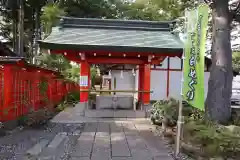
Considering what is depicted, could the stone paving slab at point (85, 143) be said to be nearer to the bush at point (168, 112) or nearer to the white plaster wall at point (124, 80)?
the bush at point (168, 112)

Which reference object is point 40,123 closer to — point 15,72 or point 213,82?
point 15,72

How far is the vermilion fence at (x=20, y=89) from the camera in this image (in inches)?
352

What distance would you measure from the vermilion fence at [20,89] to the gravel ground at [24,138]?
857 millimetres

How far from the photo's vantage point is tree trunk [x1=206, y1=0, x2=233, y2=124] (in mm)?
8398

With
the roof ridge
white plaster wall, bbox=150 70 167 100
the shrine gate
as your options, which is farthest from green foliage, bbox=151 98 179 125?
white plaster wall, bbox=150 70 167 100

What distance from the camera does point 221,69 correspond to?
8.38 m

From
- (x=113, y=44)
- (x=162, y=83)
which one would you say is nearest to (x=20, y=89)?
(x=113, y=44)

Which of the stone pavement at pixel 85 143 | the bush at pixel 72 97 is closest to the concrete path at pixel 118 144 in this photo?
the stone pavement at pixel 85 143

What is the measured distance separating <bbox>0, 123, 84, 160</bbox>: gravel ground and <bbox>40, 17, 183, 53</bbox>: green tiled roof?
3.40 meters

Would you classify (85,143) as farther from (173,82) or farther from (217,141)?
(173,82)

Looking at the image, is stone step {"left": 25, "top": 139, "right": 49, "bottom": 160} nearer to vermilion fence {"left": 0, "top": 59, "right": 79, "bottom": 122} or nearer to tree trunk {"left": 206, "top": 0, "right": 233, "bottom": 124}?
vermilion fence {"left": 0, "top": 59, "right": 79, "bottom": 122}

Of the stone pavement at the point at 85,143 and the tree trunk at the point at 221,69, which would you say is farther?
the tree trunk at the point at 221,69

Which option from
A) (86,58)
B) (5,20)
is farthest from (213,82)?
(5,20)

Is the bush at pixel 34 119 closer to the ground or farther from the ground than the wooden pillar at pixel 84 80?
closer to the ground
